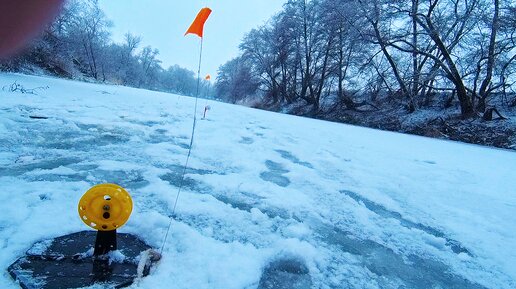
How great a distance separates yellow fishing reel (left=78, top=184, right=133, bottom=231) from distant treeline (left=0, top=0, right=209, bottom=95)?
15522 millimetres

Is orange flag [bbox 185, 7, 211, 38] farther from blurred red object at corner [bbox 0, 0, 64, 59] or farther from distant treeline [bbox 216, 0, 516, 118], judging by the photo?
distant treeline [bbox 216, 0, 516, 118]

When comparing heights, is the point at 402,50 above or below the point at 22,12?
above

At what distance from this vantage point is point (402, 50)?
44.0 feet

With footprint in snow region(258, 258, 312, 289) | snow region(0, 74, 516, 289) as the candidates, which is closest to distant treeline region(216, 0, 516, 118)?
snow region(0, 74, 516, 289)

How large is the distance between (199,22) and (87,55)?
37.4 meters

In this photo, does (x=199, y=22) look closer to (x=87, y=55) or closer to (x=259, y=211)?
(x=259, y=211)

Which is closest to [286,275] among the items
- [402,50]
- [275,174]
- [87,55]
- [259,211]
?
[259,211]

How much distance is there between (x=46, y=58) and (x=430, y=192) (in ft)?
78.5

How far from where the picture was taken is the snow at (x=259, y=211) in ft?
5.02

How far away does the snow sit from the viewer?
1.53 metres

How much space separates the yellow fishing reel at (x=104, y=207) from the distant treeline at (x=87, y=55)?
15522mm

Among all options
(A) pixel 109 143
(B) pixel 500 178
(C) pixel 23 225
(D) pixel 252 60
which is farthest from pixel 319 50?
(C) pixel 23 225

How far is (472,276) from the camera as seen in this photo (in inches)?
68.7

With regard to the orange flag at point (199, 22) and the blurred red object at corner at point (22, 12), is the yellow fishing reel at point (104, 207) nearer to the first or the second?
the orange flag at point (199, 22)
